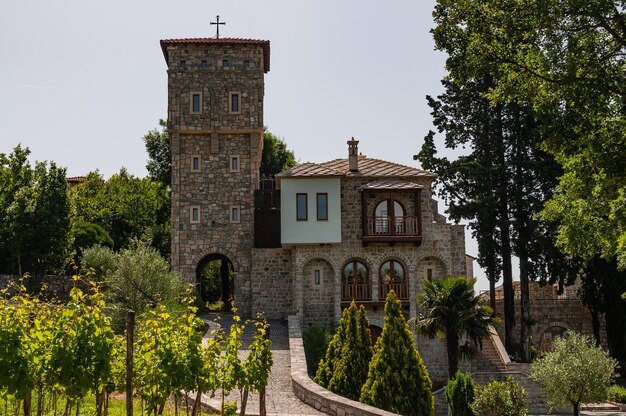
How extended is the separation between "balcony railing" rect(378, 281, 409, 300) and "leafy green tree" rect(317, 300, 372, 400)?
1009 cm

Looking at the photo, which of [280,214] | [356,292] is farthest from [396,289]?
[280,214]

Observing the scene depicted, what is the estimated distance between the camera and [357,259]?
106ft

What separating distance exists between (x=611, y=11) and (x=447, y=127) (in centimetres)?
2334

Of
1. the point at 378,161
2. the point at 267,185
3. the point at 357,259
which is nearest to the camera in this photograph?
the point at 357,259

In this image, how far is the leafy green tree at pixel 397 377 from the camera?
19.0 metres

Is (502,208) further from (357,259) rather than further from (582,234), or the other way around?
(582,234)

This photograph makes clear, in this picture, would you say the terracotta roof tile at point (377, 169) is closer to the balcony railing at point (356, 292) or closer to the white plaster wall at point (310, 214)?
the white plaster wall at point (310, 214)

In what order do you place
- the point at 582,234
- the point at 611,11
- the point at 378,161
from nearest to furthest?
the point at 611,11, the point at 582,234, the point at 378,161

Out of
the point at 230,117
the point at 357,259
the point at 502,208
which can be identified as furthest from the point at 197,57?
the point at 502,208

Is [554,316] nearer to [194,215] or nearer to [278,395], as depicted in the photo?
[194,215]

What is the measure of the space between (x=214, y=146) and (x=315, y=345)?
11.5m

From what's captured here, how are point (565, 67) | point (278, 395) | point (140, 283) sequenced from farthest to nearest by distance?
point (140, 283) < point (278, 395) < point (565, 67)

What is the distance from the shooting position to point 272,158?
5225 centimetres

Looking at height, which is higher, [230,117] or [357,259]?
[230,117]
